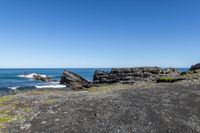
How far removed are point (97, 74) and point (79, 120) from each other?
64810 millimetres

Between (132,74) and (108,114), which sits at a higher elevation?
(132,74)

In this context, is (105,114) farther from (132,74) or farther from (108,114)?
(132,74)

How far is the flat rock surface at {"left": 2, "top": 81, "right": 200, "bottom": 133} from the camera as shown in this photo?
16.1 meters

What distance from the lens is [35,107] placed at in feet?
66.2

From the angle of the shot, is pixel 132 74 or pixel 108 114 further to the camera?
pixel 132 74

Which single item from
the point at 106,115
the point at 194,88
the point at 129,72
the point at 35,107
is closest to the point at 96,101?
the point at 106,115

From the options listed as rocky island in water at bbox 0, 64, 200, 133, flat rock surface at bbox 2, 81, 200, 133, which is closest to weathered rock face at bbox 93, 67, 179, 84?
rocky island in water at bbox 0, 64, 200, 133

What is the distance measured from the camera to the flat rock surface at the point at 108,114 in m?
16.1

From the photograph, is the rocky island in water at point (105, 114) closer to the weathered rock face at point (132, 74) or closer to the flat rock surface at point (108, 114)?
the flat rock surface at point (108, 114)

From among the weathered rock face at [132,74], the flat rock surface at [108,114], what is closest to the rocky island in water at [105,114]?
the flat rock surface at [108,114]

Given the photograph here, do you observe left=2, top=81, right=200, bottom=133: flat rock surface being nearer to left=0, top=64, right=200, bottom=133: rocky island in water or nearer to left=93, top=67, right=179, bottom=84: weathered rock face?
left=0, top=64, right=200, bottom=133: rocky island in water

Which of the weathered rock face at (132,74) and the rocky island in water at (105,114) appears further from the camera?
the weathered rock face at (132,74)

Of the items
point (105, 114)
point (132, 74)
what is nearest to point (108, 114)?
point (105, 114)

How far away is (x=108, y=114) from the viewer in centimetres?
1836
